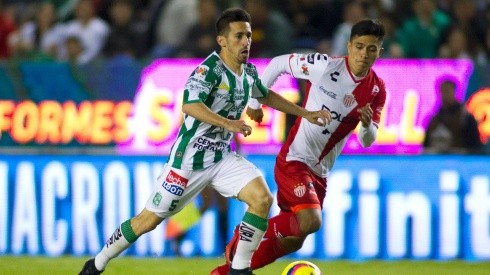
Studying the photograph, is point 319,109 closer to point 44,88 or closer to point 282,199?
point 282,199

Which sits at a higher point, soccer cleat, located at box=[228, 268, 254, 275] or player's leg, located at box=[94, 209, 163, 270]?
player's leg, located at box=[94, 209, 163, 270]

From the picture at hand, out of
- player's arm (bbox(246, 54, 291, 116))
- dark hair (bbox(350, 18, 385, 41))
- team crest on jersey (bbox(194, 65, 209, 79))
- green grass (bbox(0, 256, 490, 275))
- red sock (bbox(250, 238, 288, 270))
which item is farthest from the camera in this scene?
green grass (bbox(0, 256, 490, 275))

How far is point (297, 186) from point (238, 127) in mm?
1480

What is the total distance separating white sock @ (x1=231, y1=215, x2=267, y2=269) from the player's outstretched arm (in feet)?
2.79

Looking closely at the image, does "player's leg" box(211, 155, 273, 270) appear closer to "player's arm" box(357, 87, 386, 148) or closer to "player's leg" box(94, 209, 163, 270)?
"player's leg" box(94, 209, 163, 270)

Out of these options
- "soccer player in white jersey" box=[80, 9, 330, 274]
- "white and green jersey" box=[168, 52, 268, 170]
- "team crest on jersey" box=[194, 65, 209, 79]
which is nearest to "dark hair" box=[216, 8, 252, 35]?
"soccer player in white jersey" box=[80, 9, 330, 274]

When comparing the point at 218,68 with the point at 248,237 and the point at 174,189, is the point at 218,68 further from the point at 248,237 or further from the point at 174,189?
the point at 248,237

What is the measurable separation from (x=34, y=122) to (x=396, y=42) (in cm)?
455

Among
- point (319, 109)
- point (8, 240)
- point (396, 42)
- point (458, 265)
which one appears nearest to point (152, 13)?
point (396, 42)

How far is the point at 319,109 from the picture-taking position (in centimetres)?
1100

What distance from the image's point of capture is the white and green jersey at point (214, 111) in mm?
10180

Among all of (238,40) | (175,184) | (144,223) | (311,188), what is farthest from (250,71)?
(144,223)

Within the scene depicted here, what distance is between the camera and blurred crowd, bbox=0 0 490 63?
1689 cm

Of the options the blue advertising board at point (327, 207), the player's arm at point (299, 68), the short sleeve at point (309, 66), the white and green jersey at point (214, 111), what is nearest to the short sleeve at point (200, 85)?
the white and green jersey at point (214, 111)
